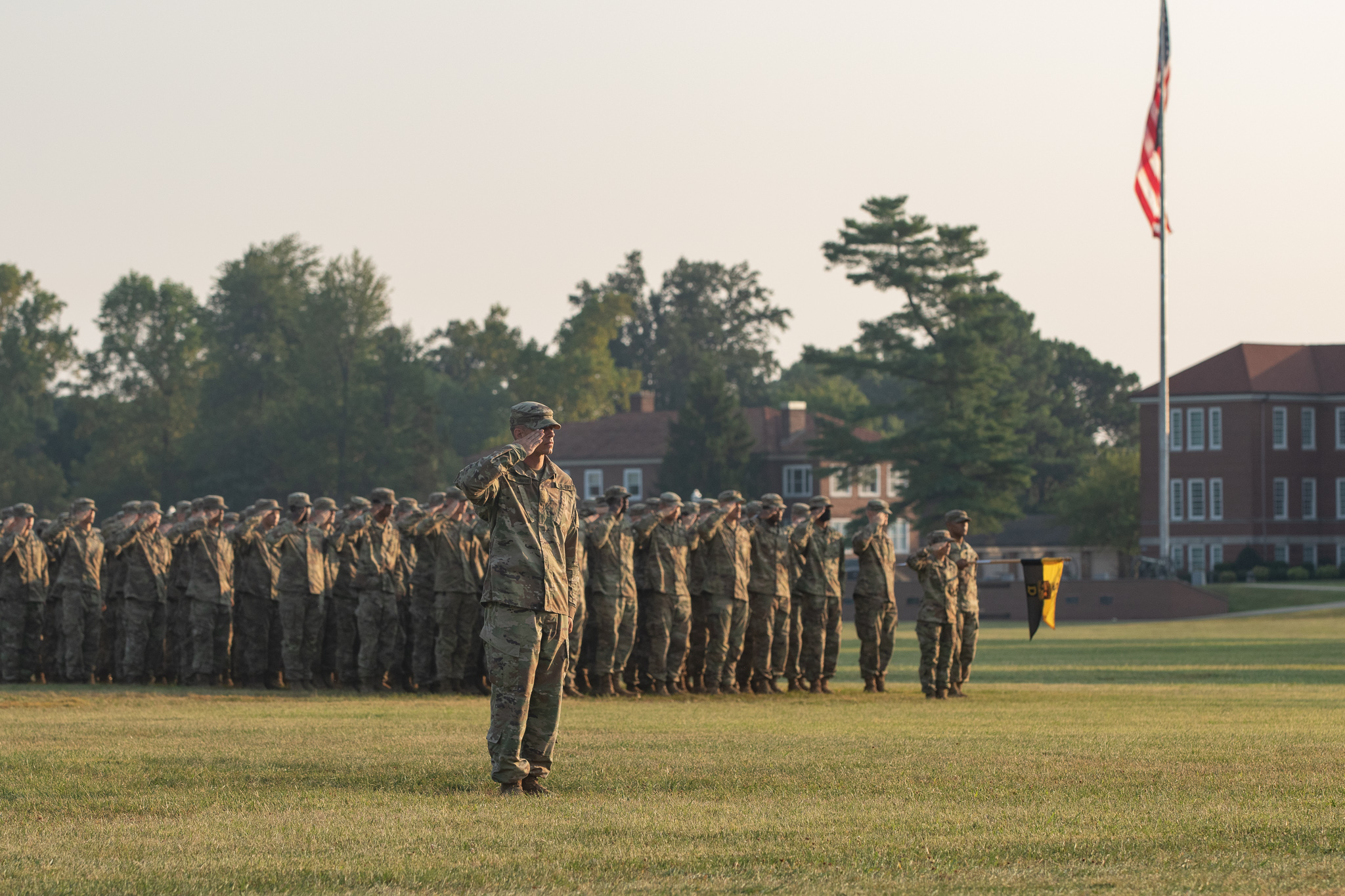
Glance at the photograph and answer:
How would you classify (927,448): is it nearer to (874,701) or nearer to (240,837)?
(874,701)

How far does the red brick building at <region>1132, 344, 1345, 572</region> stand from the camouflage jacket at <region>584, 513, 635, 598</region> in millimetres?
64572

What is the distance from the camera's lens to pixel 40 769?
34.6 feet

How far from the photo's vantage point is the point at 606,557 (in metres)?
19.0

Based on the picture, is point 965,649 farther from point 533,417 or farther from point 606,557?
point 533,417

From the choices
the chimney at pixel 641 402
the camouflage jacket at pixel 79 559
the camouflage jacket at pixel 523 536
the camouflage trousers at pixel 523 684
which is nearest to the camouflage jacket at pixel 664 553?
the camouflage jacket at pixel 79 559

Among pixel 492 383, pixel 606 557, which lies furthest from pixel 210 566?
pixel 492 383

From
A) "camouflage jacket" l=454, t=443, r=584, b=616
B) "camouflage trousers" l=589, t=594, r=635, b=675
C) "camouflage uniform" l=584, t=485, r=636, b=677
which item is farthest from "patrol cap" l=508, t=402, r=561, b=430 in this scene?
"camouflage trousers" l=589, t=594, r=635, b=675

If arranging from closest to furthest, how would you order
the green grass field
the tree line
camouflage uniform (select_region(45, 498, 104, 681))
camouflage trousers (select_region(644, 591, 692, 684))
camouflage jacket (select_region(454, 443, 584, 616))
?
1. the green grass field
2. camouflage jacket (select_region(454, 443, 584, 616))
3. camouflage trousers (select_region(644, 591, 692, 684))
4. camouflage uniform (select_region(45, 498, 104, 681))
5. the tree line

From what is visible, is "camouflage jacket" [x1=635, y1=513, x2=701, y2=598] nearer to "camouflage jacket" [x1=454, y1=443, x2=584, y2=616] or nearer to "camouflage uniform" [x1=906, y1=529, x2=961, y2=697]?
"camouflage uniform" [x1=906, y1=529, x2=961, y2=697]

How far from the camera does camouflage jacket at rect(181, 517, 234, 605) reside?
20.6 m

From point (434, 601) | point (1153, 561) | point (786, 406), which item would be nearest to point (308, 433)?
point (786, 406)

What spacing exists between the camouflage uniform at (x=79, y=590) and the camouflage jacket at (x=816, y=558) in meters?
8.31

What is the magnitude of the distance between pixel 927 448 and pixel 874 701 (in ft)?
185

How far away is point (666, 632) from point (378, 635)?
10.5 ft
